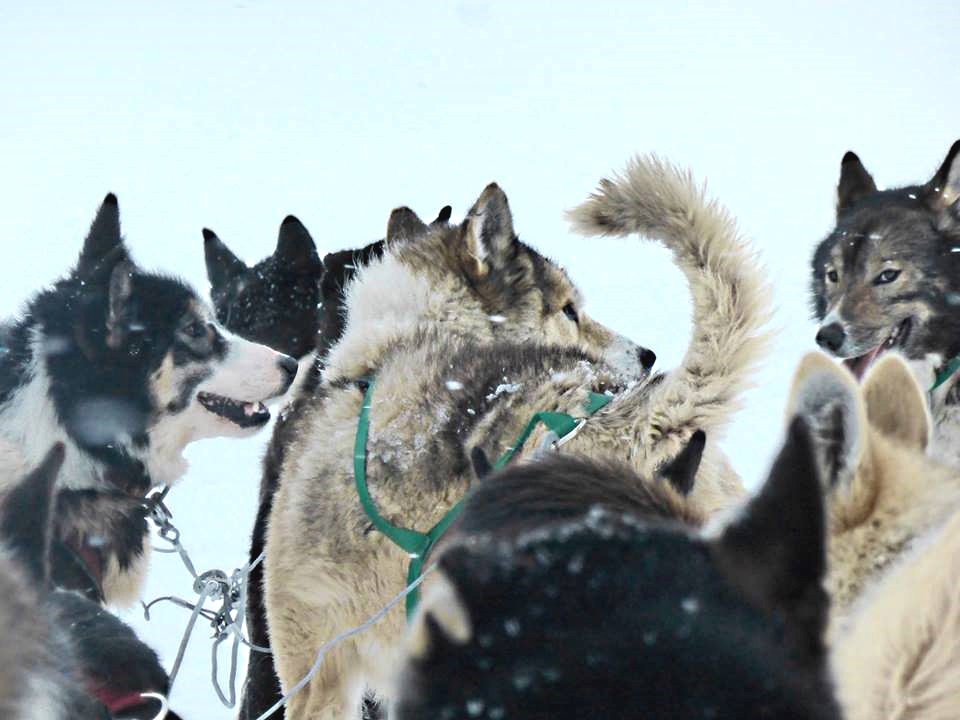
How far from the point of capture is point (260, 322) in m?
4.62

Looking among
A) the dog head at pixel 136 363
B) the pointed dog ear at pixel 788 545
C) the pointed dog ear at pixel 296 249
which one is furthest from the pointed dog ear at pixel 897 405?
the pointed dog ear at pixel 296 249

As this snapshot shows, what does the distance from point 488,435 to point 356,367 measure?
21.4 inches

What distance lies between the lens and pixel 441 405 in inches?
105

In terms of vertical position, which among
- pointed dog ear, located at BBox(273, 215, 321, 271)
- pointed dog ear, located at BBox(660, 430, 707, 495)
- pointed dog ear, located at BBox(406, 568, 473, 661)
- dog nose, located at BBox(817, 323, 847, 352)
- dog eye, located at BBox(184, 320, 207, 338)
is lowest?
pointed dog ear, located at BBox(406, 568, 473, 661)

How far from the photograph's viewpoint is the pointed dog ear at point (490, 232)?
3205mm

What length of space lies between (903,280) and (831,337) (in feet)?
0.91

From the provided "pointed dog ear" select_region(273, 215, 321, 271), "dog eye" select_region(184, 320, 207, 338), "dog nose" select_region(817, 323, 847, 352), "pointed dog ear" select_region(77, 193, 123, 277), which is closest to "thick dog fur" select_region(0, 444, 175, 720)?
"dog eye" select_region(184, 320, 207, 338)

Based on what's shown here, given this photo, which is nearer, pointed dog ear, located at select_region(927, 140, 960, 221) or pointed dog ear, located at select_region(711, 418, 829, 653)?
pointed dog ear, located at select_region(711, 418, 829, 653)

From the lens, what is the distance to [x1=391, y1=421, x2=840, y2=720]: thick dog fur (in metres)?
0.72

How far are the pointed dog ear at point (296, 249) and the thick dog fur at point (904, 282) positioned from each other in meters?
2.31

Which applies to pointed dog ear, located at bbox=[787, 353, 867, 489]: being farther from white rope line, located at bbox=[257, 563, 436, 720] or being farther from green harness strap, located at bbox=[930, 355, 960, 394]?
green harness strap, located at bbox=[930, 355, 960, 394]

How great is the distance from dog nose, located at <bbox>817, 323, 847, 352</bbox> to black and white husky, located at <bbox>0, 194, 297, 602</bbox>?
1752 millimetres

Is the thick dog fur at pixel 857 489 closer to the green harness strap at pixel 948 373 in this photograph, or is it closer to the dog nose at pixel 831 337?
the green harness strap at pixel 948 373

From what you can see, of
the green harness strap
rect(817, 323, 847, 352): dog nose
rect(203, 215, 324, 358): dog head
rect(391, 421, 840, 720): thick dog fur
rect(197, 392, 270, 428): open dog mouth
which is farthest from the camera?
rect(203, 215, 324, 358): dog head
